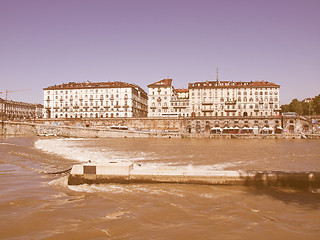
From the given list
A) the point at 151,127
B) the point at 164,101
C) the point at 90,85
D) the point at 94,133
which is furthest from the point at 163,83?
the point at 94,133

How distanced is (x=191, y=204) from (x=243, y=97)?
87713 mm

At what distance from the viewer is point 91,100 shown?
95438mm

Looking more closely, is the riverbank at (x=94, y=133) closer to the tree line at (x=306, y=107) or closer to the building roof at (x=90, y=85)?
the building roof at (x=90, y=85)

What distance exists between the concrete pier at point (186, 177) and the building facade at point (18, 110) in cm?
12975

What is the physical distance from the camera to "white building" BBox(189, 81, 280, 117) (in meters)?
89.2

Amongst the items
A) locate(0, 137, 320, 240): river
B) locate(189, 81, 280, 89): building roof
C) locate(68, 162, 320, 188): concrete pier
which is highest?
locate(189, 81, 280, 89): building roof

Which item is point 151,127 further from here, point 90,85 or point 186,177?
point 186,177

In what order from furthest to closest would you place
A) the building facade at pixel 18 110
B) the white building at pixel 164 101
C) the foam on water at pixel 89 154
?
the building facade at pixel 18 110 < the white building at pixel 164 101 < the foam on water at pixel 89 154

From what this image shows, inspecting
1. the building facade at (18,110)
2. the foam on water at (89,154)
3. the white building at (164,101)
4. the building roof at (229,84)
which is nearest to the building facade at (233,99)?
the building roof at (229,84)

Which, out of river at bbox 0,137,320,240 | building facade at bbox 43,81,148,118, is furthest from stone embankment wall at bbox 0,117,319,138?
river at bbox 0,137,320,240

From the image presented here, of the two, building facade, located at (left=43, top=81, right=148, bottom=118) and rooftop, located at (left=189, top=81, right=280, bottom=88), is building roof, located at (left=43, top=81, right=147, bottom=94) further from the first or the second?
rooftop, located at (left=189, top=81, right=280, bottom=88)

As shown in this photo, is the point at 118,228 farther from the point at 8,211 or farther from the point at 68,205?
the point at 8,211

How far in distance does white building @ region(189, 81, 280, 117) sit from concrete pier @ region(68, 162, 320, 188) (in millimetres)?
81158

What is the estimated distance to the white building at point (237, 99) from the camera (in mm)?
89250
